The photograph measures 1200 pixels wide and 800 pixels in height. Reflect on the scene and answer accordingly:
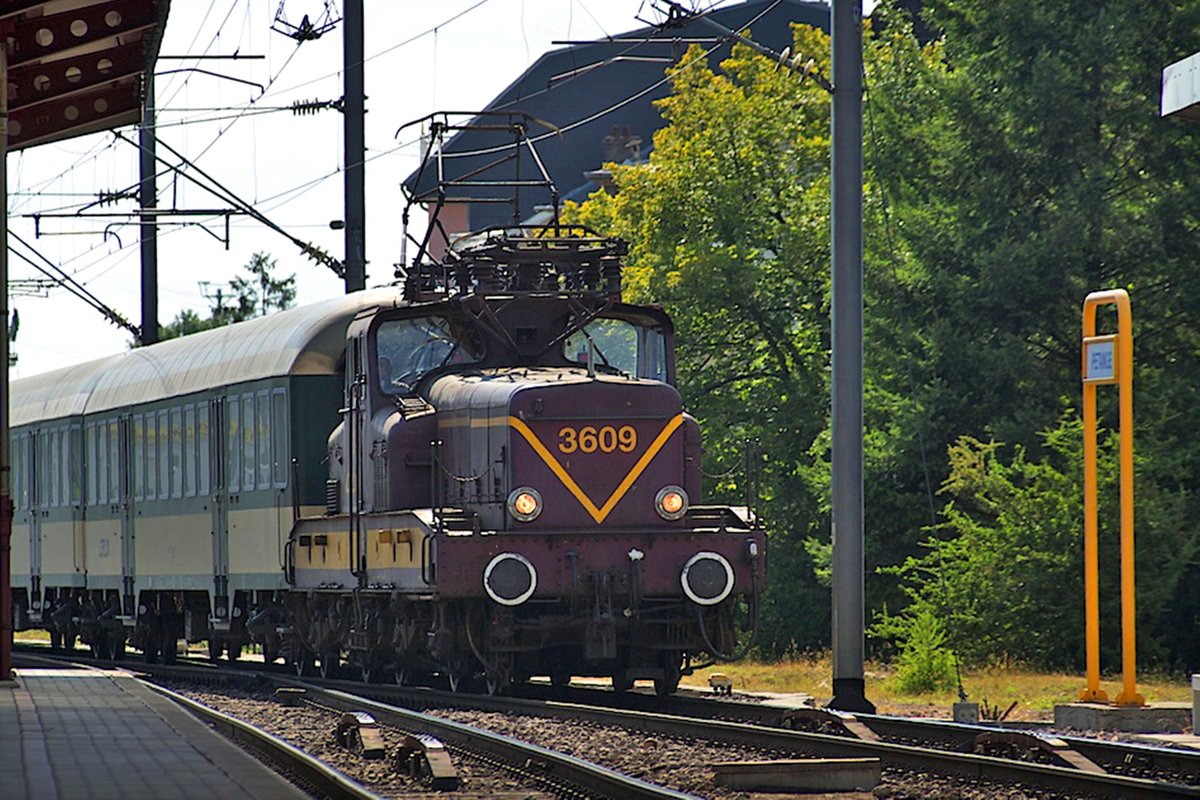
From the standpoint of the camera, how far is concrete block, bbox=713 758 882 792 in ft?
38.9

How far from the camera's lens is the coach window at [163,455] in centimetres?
2627

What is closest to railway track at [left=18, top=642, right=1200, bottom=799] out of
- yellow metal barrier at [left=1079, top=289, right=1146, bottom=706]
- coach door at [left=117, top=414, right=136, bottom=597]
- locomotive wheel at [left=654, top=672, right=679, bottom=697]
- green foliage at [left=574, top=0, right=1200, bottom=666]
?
locomotive wheel at [left=654, top=672, right=679, bottom=697]

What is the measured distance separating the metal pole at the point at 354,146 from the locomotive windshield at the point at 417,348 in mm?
9501

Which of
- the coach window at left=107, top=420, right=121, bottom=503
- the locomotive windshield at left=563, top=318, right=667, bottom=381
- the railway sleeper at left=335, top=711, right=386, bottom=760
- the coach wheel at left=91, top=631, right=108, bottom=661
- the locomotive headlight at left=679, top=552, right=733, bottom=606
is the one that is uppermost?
the locomotive windshield at left=563, top=318, right=667, bottom=381

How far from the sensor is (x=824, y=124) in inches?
1501

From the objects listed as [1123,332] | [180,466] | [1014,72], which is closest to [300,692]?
[180,466]

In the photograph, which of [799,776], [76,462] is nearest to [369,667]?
[799,776]

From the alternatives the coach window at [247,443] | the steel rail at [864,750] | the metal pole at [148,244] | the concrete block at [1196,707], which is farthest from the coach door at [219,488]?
the metal pole at [148,244]

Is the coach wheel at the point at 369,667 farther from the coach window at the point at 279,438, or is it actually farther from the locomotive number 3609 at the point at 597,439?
the locomotive number 3609 at the point at 597,439

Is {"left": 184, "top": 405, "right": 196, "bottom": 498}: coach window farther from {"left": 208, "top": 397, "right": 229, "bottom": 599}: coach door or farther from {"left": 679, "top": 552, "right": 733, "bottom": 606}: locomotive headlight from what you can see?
{"left": 679, "top": 552, "right": 733, "bottom": 606}: locomotive headlight

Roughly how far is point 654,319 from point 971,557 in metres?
7.70

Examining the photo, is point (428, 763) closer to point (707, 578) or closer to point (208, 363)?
point (707, 578)

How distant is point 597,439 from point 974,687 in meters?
5.67

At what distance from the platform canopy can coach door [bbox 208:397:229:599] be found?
3.79m
